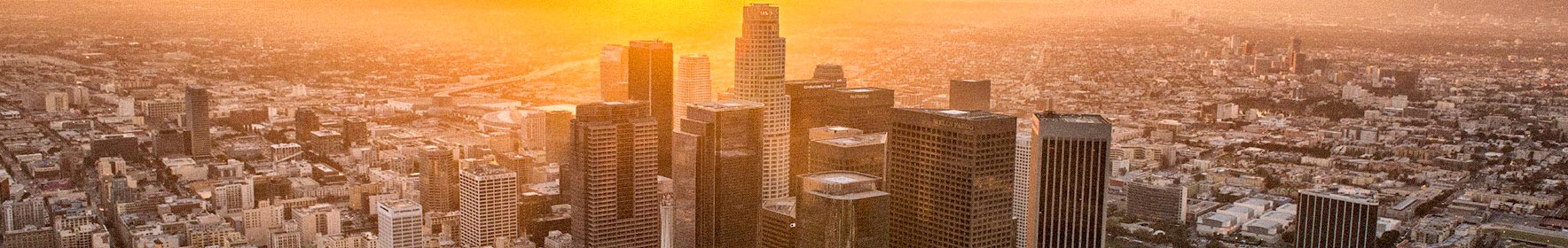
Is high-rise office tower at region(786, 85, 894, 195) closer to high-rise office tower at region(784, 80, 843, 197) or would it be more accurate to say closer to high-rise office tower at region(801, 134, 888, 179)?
high-rise office tower at region(784, 80, 843, 197)

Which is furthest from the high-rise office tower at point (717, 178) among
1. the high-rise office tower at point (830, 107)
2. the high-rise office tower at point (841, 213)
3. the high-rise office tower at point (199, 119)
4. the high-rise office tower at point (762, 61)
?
the high-rise office tower at point (199, 119)

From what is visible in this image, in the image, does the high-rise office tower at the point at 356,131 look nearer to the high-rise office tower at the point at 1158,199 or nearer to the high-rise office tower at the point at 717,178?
the high-rise office tower at the point at 717,178

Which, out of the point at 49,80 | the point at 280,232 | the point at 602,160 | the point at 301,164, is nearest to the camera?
the point at 602,160

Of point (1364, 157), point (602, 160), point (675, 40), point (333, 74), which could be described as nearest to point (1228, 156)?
point (1364, 157)

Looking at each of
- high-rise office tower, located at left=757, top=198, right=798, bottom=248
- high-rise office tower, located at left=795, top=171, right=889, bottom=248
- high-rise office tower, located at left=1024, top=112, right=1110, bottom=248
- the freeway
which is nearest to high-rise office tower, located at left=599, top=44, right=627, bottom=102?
the freeway

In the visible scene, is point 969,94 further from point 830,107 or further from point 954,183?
point 954,183

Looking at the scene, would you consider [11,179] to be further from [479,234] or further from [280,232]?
[479,234]

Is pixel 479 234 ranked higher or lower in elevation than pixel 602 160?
lower

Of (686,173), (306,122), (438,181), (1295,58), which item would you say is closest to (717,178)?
(686,173)
